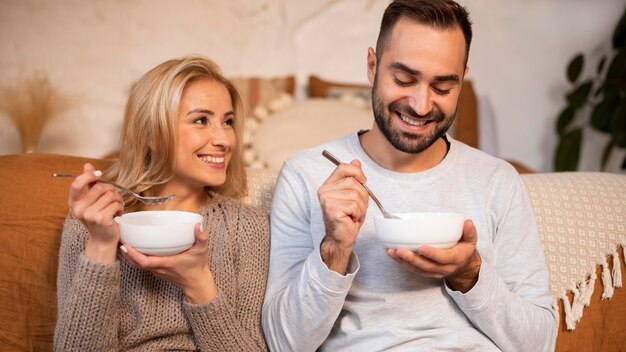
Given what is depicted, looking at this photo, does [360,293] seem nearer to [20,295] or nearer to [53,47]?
[20,295]

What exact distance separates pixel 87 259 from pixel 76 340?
0.17 m

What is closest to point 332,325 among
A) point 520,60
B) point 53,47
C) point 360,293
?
point 360,293

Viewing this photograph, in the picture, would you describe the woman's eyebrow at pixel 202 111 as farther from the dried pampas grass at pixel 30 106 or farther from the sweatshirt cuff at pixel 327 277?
the dried pampas grass at pixel 30 106

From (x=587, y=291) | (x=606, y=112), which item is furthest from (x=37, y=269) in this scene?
(x=606, y=112)

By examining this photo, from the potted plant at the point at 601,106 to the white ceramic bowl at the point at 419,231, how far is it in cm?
251

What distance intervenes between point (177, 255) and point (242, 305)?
9.7 inches

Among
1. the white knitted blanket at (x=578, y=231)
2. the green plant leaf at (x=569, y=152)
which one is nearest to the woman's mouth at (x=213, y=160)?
the white knitted blanket at (x=578, y=231)

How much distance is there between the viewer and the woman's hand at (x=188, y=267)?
50.8 inches

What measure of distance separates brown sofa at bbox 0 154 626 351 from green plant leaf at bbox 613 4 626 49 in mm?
2043

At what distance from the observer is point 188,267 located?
1362mm

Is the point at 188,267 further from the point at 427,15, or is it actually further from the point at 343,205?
the point at 427,15

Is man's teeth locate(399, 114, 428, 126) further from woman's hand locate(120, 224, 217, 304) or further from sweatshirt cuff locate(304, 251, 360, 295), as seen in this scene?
woman's hand locate(120, 224, 217, 304)

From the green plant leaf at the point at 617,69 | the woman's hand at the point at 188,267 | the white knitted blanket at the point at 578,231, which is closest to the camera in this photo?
the woman's hand at the point at 188,267

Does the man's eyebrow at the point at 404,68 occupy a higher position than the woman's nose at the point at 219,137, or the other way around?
the man's eyebrow at the point at 404,68
